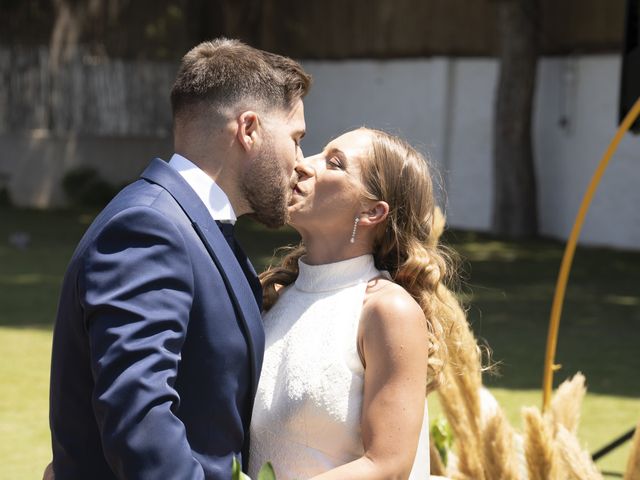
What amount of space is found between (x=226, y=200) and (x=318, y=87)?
20576 mm

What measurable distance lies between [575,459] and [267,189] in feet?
4.11

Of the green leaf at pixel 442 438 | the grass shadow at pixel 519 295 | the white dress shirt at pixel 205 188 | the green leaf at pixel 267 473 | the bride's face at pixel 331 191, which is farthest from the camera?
the grass shadow at pixel 519 295

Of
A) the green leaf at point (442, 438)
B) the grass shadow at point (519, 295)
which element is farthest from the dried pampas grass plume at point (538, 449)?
the grass shadow at point (519, 295)

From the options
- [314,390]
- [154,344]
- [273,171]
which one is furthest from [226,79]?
[314,390]

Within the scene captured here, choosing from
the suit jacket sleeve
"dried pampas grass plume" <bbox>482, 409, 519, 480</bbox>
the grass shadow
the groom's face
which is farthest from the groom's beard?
the grass shadow

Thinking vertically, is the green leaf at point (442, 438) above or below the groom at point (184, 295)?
below

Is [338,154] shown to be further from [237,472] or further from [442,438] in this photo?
[442,438]

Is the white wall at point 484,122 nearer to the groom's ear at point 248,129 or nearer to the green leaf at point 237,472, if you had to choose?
the groom's ear at point 248,129

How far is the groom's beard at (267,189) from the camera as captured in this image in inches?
97.0

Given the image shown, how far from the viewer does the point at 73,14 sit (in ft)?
78.4

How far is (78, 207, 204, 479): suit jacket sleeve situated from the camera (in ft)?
6.91

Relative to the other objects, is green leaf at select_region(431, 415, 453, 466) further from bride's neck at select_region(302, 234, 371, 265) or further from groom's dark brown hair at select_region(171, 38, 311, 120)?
groom's dark brown hair at select_region(171, 38, 311, 120)

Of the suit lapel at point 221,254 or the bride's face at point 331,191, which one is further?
the bride's face at point 331,191

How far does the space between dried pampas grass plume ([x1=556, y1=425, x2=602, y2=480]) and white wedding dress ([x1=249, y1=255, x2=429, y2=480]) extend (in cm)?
54
